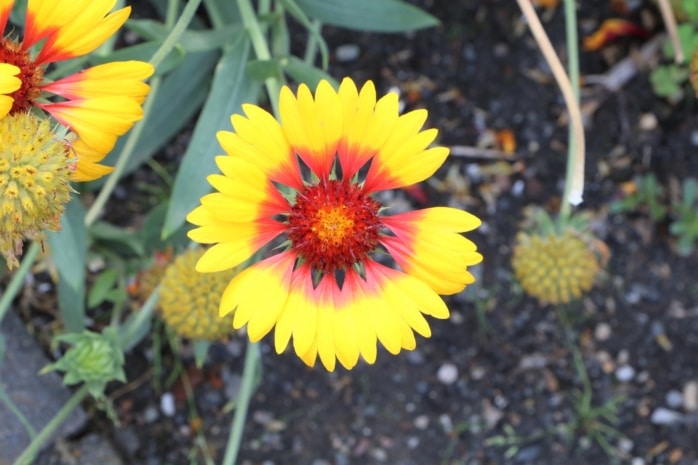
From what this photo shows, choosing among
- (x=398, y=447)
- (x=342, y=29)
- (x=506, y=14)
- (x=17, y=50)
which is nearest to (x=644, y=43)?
(x=506, y=14)

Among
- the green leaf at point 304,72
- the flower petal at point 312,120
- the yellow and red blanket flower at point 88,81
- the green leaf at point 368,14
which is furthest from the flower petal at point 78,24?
the green leaf at point 368,14

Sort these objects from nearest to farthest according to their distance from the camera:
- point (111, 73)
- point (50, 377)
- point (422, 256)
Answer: point (111, 73), point (422, 256), point (50, 377)

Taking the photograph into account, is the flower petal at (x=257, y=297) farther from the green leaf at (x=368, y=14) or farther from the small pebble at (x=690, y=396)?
the small pebble at (x=690, y=396)

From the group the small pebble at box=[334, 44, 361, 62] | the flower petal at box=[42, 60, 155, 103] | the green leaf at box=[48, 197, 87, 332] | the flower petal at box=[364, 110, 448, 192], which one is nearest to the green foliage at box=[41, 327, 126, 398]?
the green leaf at box=[48, 197, 87, 332]

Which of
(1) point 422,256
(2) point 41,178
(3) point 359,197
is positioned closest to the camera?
(2) point 41,178

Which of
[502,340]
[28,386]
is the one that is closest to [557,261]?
[502,340]

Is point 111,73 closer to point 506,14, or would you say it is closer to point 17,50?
point 17,50

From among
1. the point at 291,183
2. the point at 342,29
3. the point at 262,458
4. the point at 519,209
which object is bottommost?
the point at 262,458

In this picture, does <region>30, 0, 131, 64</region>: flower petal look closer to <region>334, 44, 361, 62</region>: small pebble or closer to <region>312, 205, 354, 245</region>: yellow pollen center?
<region>312, 205, 354, 245</region>: yellow pollen center
